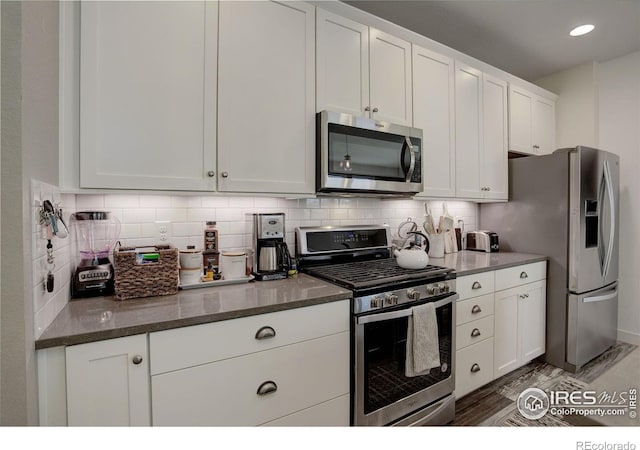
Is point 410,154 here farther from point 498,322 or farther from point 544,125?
point 544,125

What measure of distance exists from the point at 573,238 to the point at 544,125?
4.61 feet

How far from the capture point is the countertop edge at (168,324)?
0.93 meters

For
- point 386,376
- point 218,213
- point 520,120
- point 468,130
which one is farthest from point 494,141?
point 218,213

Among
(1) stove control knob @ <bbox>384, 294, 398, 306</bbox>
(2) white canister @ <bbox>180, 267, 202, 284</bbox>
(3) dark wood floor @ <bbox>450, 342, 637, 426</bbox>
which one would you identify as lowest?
(3) dark wood floor @ <bbox>450, 342, 637, 426</bbox>

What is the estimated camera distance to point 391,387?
5.16ft

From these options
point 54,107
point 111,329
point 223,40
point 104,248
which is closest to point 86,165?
point 54,107

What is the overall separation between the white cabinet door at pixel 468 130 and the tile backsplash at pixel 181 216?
48 centimetres

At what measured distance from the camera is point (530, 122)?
2.97 metres

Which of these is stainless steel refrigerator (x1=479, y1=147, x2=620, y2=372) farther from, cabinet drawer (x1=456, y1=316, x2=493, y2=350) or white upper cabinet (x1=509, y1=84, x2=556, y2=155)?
cabinet drawer (x1=456, y1=316, x2=493, y2=350)

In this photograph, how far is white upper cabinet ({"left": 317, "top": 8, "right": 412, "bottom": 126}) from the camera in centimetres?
178

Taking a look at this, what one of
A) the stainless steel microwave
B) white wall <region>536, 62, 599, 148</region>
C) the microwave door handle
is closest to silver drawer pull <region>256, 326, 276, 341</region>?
the stainless steel microwave

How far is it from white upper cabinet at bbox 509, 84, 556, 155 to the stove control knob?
2177 millimetres

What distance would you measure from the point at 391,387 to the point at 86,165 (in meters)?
1.77

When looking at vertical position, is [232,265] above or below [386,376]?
above
